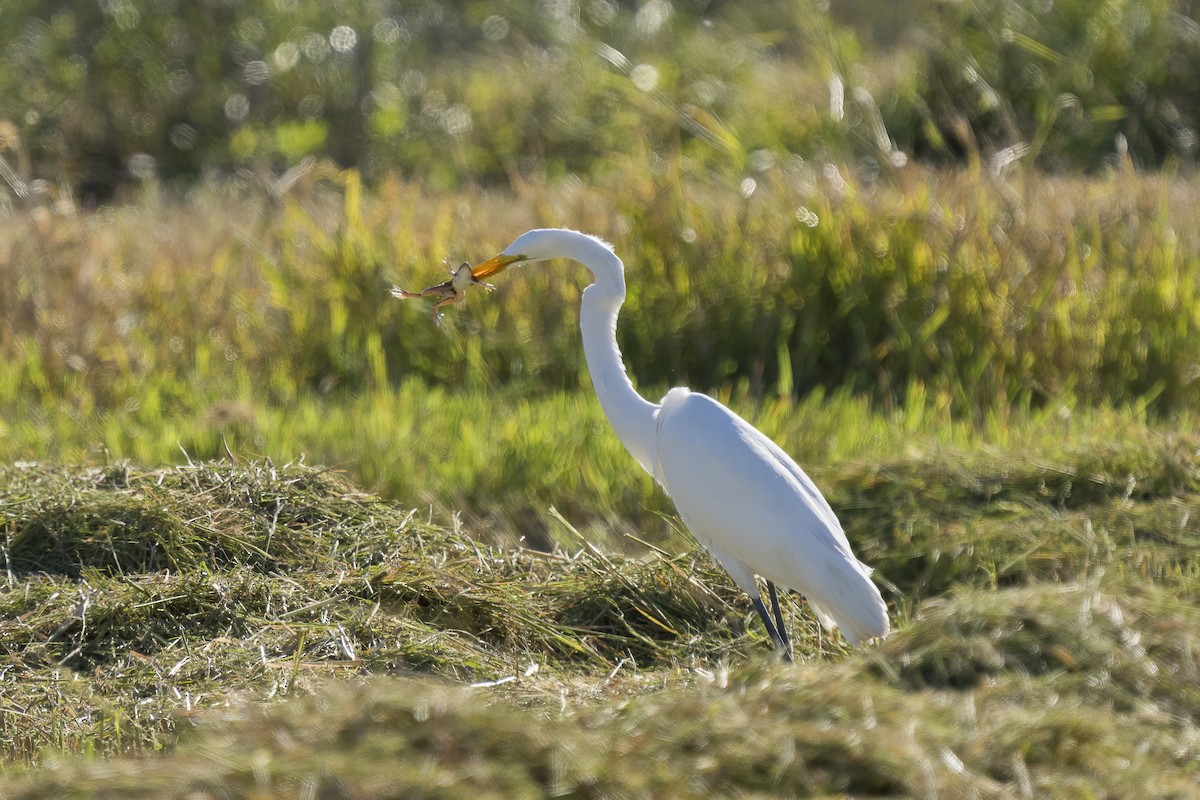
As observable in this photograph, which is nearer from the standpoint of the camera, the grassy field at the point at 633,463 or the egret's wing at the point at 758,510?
the grassy field at the point at 633,463

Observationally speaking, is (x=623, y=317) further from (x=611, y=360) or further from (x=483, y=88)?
(x=483, y=88)

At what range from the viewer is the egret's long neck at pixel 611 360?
358cm

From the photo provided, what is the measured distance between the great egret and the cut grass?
18 cm

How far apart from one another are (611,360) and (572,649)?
0.77 m

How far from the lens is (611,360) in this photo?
3688mm

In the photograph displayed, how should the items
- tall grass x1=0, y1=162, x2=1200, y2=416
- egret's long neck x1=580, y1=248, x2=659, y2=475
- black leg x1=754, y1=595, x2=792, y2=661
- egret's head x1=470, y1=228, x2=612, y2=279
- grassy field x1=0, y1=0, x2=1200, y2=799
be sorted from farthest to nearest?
tall grass x1=0, y1=162, x2=1200, y2=416 < egret's long neck x1=580, y1=248, x2=659, y2=475 < egret's head x1=470, y1=228, x2=612, y2=279 < black leg x1=754, y1=595, x2=792, y2=661 < grassy field x1=0, y1=0, x2=1200, y2=799

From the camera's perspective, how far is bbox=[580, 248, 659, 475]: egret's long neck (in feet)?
11.8

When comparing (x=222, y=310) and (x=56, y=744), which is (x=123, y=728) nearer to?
(x=56, y=744)

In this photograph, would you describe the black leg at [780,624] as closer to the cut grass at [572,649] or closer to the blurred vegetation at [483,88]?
the cut grass at [572,649]

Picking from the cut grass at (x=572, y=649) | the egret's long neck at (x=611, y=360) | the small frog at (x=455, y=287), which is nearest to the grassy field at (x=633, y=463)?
the cut grass at (x=572, y=649)

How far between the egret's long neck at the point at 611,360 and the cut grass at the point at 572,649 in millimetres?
358

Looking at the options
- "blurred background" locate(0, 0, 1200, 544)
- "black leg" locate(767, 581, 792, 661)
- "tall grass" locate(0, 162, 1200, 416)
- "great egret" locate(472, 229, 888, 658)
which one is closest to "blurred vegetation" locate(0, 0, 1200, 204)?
"blurred background" locate(0, 0, 1200, 544)

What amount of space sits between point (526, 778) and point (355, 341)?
3992mm

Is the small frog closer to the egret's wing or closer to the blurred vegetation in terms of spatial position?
the egret's wing
